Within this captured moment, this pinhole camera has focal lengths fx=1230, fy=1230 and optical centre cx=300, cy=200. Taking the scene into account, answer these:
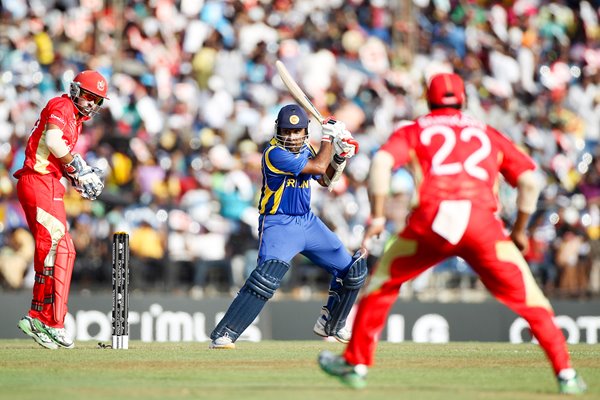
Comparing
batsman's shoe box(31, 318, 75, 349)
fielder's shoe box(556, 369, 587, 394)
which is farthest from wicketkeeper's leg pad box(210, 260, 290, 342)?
fielder's shoe box(556, 369, 587, 394)

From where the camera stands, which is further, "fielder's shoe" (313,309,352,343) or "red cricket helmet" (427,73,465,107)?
"fielder's shoe" (313,309,352,343)

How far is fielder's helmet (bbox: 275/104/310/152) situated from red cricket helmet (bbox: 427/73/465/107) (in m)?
3.47

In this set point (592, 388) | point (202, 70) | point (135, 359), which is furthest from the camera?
point (202, 70)

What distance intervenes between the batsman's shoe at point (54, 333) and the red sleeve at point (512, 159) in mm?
5285

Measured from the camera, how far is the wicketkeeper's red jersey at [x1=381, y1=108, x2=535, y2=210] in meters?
8.06

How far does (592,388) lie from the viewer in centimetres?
841

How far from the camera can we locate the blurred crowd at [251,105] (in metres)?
17.5

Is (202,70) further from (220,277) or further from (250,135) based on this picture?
(220,277)

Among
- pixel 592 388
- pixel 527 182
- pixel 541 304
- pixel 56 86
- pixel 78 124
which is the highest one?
pixel 56 86

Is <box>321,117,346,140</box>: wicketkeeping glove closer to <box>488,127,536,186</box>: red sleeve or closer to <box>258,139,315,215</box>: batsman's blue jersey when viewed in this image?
<box>258,139,315,215</box>: batsman's blue jersey

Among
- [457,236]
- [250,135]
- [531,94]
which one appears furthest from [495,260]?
[531,94]

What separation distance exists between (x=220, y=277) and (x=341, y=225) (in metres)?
1.99

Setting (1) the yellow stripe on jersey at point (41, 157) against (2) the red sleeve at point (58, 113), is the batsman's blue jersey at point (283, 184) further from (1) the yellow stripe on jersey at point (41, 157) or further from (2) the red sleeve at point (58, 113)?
(1) the yellow stripe on jersey at point (41, 157)

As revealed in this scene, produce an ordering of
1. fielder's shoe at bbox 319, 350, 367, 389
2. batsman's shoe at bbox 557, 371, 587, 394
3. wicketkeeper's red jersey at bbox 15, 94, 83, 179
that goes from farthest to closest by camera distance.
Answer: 1. wicketkeeper's red jersey at bbox 15, 94, 83, 179
2. fielder's shoe at bbox 319, 350, 367, 389
3. batsman's shoe at bbox 557, 371, 587, 394
